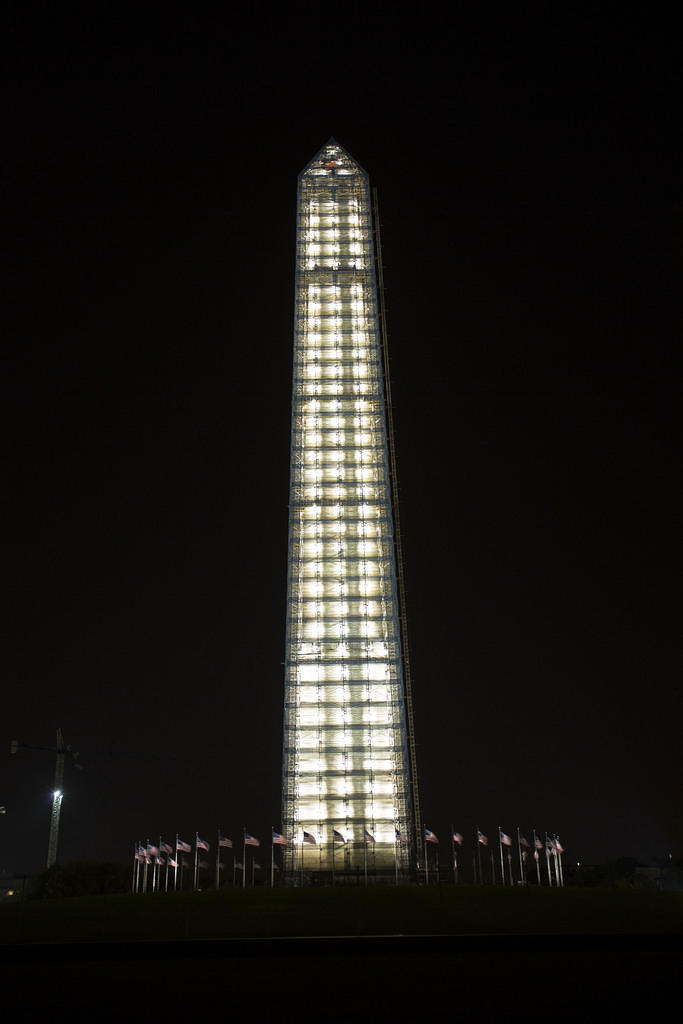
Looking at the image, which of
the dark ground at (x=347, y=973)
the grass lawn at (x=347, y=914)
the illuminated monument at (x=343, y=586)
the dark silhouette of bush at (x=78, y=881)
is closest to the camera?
the dark ground at (x=347, y=973)

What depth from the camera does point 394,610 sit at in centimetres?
5588


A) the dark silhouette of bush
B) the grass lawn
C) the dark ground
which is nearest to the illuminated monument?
the dark silhouette of bush

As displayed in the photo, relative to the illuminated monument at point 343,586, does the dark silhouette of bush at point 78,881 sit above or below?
below

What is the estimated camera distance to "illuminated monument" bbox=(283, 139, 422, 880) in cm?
5131

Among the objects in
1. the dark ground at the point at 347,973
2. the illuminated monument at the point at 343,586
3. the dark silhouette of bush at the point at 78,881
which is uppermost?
the illuminated monument at the point at 343,586

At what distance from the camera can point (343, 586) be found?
56.9m

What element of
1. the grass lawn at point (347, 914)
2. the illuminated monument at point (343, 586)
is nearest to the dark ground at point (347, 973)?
the grass lawn at point (347, 914)

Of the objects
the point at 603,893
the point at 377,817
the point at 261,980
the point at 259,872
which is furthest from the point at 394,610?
the point at 261,980

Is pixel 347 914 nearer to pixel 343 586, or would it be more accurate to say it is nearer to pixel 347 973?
pixel 347 973

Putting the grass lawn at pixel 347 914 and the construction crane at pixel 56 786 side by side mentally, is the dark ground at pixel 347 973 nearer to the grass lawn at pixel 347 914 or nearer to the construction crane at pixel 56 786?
the grass lawn at pixel 347 914

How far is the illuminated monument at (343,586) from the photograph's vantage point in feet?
168

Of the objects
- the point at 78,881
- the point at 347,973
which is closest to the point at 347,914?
the point at 347,973

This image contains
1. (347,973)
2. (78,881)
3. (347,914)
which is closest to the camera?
(347,973)

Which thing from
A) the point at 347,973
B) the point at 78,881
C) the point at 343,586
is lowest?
the point at 347,973
